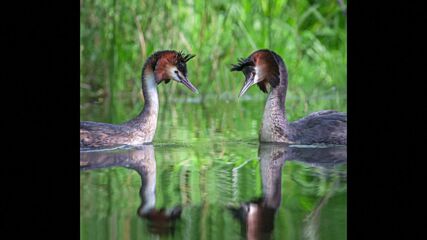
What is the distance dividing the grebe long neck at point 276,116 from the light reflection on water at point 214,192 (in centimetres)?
13

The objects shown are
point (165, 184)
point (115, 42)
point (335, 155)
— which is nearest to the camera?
point (165, 184)

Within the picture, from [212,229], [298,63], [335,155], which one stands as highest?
[298,63]

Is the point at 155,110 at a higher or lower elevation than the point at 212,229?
higher

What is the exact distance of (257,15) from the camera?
4445mm

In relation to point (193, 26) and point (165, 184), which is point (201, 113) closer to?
point (193, 26)

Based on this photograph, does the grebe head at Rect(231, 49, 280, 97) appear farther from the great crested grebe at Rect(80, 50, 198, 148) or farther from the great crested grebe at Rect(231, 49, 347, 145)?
the great crested grebe at Rect(80, 50, 198, 148)

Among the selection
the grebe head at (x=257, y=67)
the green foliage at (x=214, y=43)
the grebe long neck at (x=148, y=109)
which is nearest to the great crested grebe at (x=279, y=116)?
the grebe head at (x=257, y=67)

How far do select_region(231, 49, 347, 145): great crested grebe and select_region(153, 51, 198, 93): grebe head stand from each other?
0.73 ft

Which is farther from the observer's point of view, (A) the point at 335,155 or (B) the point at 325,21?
(B) the point at 325,21

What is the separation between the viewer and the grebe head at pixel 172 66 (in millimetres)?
4102

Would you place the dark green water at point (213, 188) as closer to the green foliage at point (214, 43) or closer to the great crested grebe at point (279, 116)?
the great crested grebe at point (279, 116)

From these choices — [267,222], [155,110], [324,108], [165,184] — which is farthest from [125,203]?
[324,108]

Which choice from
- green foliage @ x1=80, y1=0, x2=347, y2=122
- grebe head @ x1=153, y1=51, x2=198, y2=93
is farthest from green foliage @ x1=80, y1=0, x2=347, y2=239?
grebe head @ x1=153, y1=51, x2=198, y2=93

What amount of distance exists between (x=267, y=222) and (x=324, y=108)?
131 centimetres
